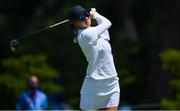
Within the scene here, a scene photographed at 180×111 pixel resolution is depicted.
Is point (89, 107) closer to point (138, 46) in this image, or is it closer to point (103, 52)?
point (103, 52)

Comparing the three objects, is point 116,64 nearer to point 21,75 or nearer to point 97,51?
point 21,75

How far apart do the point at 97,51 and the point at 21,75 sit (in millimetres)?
9558

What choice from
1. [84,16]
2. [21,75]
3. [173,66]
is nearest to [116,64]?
[21,75]

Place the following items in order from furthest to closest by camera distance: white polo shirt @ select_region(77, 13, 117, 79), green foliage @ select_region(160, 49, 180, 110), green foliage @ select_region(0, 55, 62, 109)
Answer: green foliage @ select_region(0, 55, 62, 109) < green foliage @ select_region(160, 49, 180, 110) < white polo shirt @ select_region(77, 13, 117, 79)

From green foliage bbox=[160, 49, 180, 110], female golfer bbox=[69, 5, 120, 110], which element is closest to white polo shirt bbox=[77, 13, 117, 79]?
female golfer bbox=[69, 5, 120, 110]

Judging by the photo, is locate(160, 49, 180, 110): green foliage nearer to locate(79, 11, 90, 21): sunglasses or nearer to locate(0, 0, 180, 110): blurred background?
locate(0, 0, 180, 110): blurred background

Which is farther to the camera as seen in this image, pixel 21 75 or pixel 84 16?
pixel 21 75

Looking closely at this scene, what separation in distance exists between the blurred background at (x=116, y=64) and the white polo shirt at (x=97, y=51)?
676 centimetres

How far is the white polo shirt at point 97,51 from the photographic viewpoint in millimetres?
9352

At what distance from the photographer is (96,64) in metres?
9.40

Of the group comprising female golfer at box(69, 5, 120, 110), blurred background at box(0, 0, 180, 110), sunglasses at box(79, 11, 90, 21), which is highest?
sunglasses at box(79, 11, 90, 21)

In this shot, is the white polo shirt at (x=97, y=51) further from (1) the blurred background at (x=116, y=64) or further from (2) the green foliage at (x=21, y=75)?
(2) the green foliage at (x=21, y=75)

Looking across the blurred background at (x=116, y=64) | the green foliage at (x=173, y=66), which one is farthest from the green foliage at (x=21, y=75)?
the green foliage at (x=173, y=66)

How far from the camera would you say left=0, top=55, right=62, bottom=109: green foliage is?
1825cm
